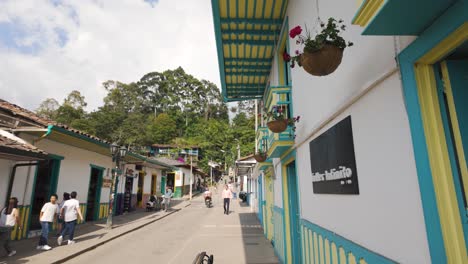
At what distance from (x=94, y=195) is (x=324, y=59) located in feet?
43.6

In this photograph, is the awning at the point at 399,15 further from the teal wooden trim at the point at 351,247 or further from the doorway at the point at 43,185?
the doorway at the point at 43,185

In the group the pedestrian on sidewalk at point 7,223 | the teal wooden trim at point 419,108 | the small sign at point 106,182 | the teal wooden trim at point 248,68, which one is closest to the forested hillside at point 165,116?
the small sign at point 106,182

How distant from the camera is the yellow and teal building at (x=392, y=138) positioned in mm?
1320

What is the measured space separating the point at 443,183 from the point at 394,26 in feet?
2.90

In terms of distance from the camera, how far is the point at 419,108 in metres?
1.44

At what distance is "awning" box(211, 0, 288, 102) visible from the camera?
552cm

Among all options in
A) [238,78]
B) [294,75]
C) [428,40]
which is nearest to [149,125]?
[238,78]

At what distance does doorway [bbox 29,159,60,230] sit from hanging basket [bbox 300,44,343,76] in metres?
10.00

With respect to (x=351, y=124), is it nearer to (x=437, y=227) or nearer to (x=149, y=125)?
(x=437, y=227)

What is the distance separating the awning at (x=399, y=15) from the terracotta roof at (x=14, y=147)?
7308mm

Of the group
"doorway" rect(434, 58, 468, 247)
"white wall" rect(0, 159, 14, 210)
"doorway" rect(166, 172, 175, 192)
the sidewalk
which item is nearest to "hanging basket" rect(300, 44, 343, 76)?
"doorway" rect(434, 58, 468, 247)

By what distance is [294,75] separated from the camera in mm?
4742

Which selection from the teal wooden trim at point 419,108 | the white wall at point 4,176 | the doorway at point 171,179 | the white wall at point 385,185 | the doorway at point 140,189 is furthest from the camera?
the doorway at point 171,179

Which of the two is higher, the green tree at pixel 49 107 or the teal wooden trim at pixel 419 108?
the green tree at pixel 49 107
